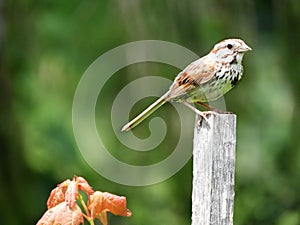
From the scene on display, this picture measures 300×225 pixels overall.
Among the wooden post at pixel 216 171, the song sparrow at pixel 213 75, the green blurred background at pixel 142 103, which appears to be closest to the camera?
the wooden post at pixel 216 171

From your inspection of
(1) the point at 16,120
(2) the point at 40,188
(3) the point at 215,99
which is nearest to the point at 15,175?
(1) the point at 16,120

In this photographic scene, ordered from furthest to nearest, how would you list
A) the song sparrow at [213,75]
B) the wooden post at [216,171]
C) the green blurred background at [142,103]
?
the green blurred background at [142,103] < the song sparrow at [213,75] < the wooden post at [216,171]

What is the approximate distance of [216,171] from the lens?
2549mm

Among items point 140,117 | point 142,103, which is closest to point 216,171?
point 140,117

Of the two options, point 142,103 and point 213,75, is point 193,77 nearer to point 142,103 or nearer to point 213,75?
point 213,75

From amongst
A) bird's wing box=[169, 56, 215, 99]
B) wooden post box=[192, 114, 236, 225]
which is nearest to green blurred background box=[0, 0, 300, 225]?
bird's wing box=[169, 56, 215, 99]

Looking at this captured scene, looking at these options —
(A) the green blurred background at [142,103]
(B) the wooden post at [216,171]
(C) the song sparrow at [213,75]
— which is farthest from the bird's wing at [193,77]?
(A) the green blurred background at [142,103]

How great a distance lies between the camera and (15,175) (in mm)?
6535

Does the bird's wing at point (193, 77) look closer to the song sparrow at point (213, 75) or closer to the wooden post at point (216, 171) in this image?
the song sparrow at point (213, 75)

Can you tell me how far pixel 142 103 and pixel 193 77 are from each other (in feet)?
9.71

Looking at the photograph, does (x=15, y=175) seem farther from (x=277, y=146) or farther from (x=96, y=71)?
(x=277, y=146)

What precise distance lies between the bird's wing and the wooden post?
0.42 meters

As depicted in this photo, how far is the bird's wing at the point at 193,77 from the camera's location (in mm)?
2984

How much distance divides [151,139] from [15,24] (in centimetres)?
187
